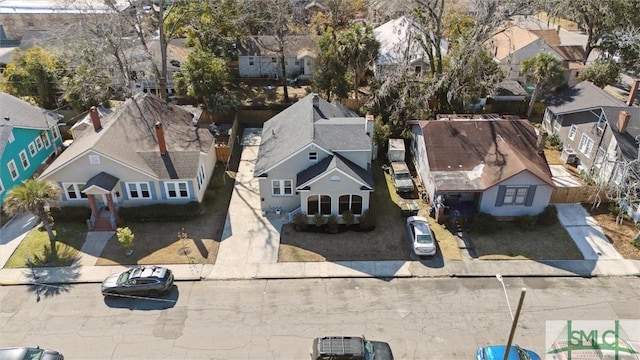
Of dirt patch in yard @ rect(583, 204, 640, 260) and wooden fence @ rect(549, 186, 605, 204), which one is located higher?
wooden fence @ rect(549, 186, 605, 204)

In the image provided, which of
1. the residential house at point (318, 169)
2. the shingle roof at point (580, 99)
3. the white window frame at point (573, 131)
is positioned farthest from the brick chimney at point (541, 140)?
the residential house at point (318, 169)

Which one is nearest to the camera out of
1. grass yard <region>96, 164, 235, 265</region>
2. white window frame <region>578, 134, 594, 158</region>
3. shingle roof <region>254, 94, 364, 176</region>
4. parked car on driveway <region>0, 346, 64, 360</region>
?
parked car on driveway <region>0, 346, 64, 360</region>

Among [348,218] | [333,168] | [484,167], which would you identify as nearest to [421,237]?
[348,218]

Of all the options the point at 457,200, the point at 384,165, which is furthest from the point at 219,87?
the point at 457,200

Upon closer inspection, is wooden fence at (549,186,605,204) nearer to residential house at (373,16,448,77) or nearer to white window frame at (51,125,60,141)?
residential house at (373,16,448,77)

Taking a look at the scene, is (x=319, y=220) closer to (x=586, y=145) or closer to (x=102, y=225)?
(x=102, y=225)

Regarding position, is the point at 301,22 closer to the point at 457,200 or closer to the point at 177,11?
the point at 177,11

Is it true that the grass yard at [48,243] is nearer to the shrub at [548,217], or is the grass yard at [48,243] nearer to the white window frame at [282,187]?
the white window frame at [282,187]

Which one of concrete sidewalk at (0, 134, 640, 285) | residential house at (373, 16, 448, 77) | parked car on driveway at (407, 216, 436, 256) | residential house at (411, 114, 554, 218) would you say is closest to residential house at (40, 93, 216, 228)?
concrete sidewalk at (0, 134, 640, 285)
